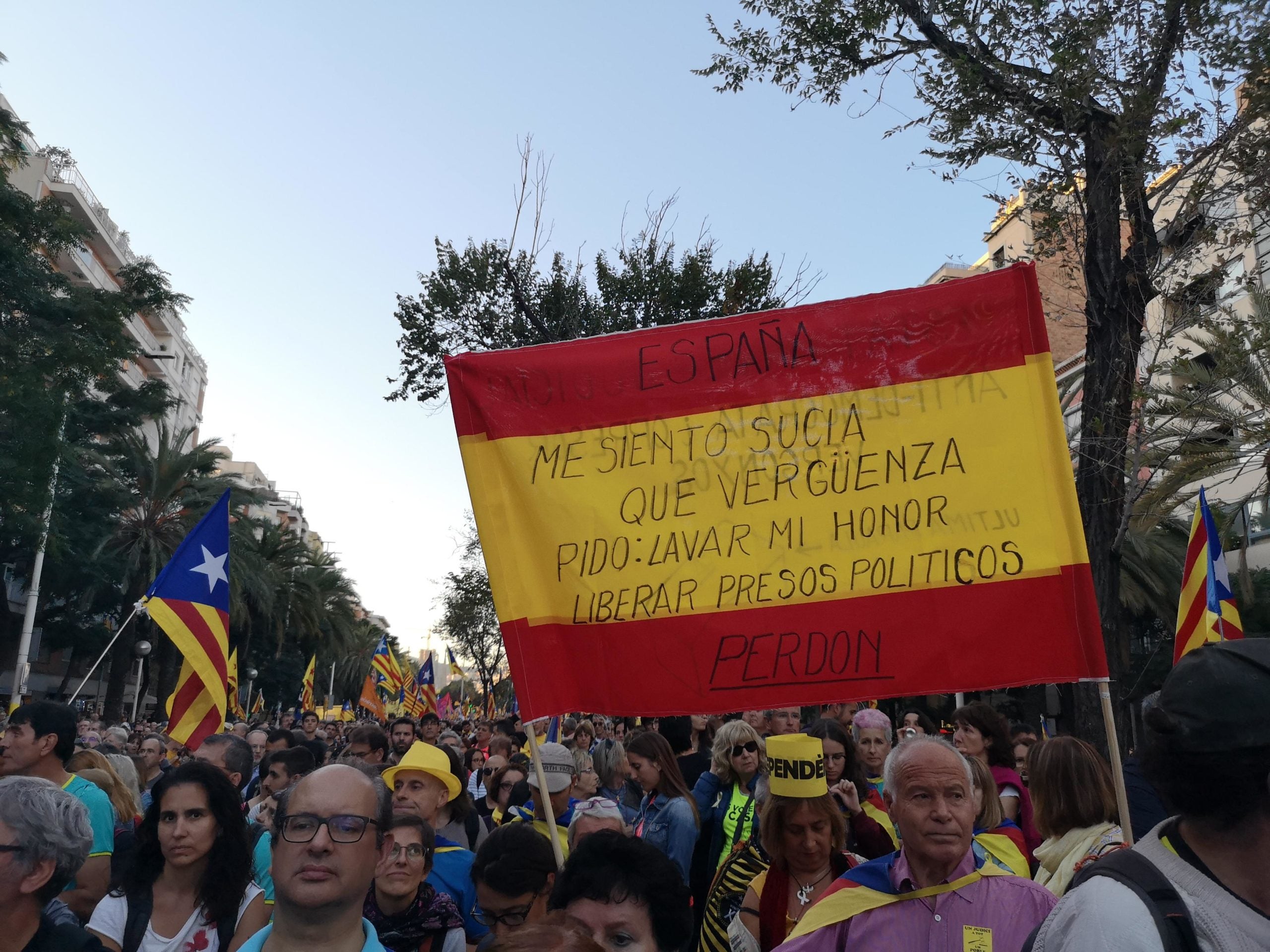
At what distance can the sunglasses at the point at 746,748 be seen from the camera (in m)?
6.14

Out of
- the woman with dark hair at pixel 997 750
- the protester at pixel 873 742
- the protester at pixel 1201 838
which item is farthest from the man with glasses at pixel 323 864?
the protester at pixel 873 742

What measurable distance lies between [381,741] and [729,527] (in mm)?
5541

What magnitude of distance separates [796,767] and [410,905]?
5.00ft

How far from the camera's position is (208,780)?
3.98m

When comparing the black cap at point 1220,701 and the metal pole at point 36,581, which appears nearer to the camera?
the black cap at point 1220,701

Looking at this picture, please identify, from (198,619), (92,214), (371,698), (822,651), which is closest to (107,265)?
(92,214)

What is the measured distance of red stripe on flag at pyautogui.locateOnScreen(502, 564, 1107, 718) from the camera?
141 inches

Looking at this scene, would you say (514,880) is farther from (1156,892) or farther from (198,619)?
(198,619)

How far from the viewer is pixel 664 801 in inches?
248

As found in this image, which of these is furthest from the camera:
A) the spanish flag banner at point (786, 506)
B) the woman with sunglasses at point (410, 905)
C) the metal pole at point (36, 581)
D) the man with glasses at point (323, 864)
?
the metal pole at point (36, 581)

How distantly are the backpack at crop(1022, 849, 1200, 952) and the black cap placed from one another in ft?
0.71

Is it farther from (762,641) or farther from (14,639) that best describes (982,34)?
(14,639)

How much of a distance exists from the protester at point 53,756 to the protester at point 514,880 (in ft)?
6.24

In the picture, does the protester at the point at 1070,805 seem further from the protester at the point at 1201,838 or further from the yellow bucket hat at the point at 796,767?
the protester at the point at 1201,838
